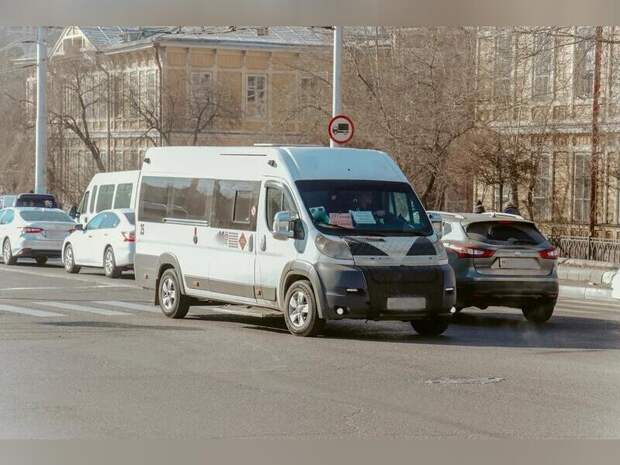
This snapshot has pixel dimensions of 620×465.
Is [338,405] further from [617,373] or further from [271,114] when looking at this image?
Answer: [271,114]

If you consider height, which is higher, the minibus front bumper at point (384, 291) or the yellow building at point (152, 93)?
the yellow building at point (152, 93)

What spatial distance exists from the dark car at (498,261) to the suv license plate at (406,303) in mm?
2294

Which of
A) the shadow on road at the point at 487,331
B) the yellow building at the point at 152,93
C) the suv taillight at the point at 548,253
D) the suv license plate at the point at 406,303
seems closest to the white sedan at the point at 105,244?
the shadow on road at the point at 487,331

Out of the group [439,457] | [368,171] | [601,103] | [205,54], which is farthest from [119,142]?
[439,457]

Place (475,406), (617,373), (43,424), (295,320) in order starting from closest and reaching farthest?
1. (43,424)
2. (475,406)
3. (617,373)
4. (295,320)

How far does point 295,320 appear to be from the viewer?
17.4 meters

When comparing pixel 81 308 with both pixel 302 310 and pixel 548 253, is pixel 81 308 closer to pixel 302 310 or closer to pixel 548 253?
pixel 302 310

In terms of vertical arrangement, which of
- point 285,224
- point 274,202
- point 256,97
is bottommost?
point 285,224

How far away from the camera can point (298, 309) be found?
17.4 metres

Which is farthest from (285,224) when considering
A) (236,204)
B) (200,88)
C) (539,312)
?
(200,88)

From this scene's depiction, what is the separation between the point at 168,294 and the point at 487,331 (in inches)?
185

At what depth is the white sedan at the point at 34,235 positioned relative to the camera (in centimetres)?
3362

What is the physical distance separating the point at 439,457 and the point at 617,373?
5.30m

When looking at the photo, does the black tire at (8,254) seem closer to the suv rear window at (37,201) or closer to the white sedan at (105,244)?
the white sedan at (105,244)
